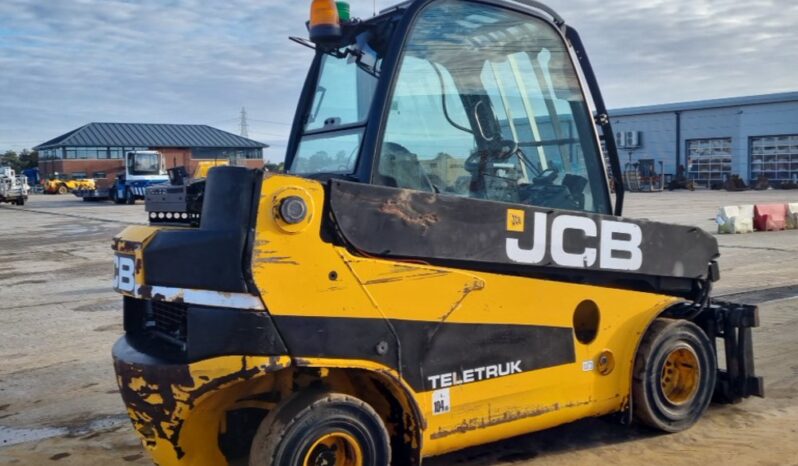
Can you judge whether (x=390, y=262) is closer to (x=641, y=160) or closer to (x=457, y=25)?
(x=457, y=25)

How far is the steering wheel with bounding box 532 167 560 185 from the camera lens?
419cm

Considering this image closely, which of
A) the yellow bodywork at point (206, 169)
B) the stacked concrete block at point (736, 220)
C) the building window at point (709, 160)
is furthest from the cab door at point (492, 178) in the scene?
the building window at point (709, 160)

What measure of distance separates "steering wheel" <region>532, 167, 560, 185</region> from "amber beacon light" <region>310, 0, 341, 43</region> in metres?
1.30

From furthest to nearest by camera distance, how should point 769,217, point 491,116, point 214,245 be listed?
point 769,217
point 491,116
point 214,245

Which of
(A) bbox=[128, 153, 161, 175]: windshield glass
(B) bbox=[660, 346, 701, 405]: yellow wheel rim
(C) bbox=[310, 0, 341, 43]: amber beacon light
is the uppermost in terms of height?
(A) bbox=[128, 153, 161, 175]: windshield glass

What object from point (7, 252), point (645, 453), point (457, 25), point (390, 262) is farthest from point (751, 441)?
point (7, 252)

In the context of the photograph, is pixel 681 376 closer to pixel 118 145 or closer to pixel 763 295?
pixel 763 295

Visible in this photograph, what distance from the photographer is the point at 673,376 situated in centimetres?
480

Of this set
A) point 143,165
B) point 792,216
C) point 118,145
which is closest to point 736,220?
point 792,216

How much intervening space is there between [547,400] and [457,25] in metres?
1.99

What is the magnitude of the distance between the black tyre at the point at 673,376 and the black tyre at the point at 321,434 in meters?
1.78

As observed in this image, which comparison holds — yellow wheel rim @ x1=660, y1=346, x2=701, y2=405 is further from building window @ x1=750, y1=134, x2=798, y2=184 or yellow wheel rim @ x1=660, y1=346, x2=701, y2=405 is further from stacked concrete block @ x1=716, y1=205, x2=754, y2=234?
building window @ x1=750, y1=134, x2=798, y2=184

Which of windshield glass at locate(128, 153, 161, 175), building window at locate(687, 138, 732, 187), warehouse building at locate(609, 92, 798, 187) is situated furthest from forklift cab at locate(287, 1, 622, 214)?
building window at locate(687, 138, 732, 187)

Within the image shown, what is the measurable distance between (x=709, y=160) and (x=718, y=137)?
1.81 m
